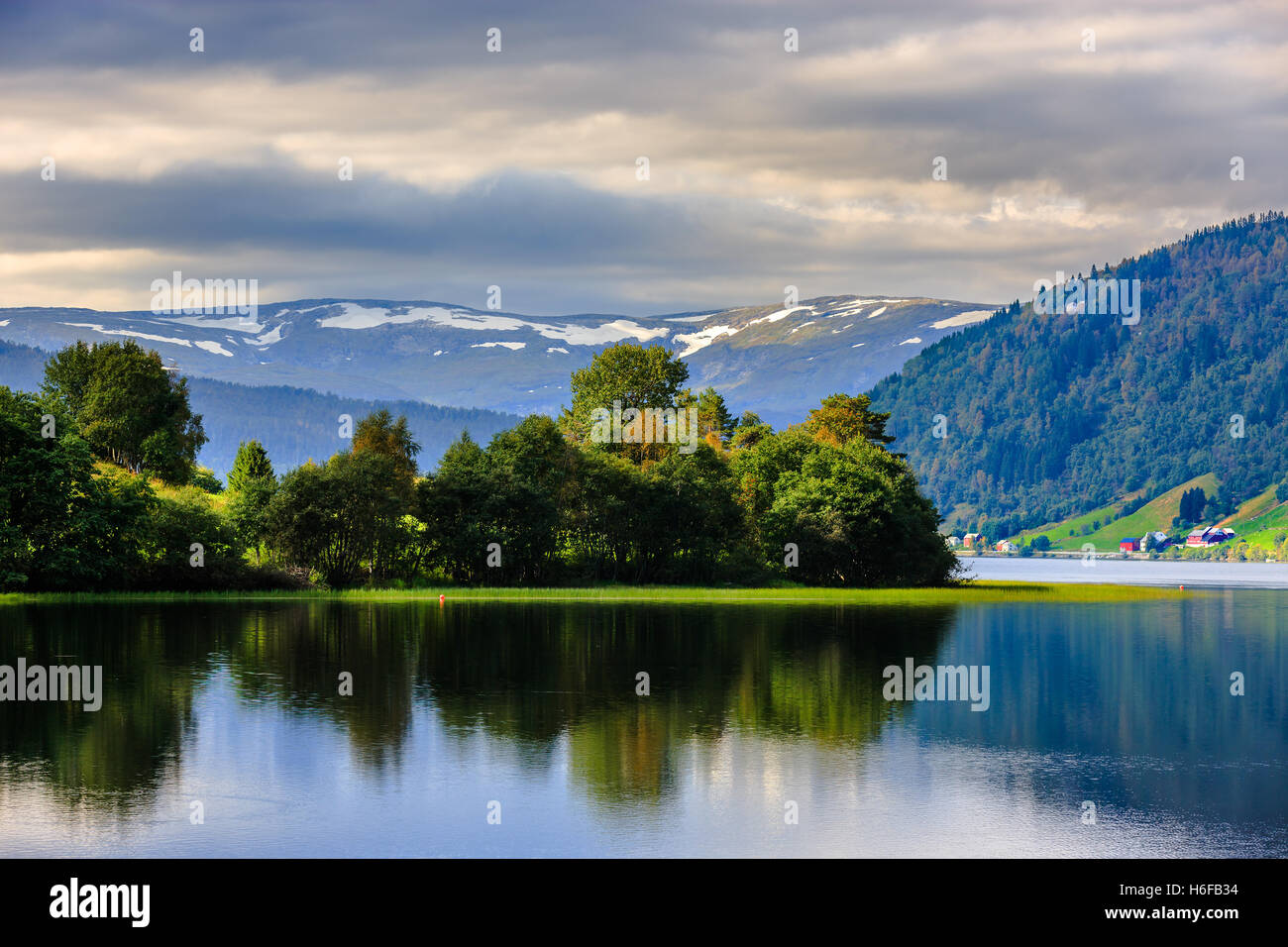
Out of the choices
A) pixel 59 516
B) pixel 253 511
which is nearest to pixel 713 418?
pixel 253 511

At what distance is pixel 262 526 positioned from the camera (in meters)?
101

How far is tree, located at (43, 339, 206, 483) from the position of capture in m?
128

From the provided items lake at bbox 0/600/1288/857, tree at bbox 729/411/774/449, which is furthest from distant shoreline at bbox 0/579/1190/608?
tree at bbox 729/411/774/449

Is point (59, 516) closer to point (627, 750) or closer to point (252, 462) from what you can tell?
point (252, 462)

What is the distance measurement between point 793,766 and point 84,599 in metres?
68.7

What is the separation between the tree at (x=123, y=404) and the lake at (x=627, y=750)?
6878 centimetres

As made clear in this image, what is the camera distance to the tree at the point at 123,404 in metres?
128

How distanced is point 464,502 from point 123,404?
4262 centimetres

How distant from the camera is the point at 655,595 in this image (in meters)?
106

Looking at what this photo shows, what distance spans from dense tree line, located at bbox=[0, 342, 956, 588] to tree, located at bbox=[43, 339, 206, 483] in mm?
222

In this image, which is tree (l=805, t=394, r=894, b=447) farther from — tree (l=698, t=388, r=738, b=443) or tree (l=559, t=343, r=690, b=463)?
tree (l=559, t=343, r=690, b=463)

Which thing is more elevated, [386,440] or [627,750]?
[386,440]

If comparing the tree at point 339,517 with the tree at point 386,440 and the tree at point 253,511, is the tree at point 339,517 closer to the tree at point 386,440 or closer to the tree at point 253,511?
the tree at point 253,511

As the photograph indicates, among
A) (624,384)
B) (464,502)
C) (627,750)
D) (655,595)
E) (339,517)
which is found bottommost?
(655,595)
